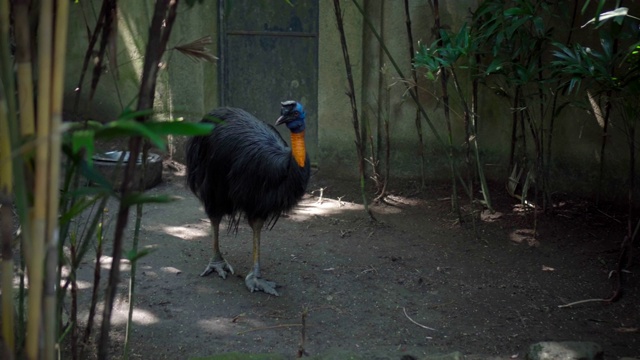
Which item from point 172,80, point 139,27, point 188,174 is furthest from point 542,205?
point 139,27

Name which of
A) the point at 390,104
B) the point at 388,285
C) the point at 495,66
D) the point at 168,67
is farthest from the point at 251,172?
the point at 168,67

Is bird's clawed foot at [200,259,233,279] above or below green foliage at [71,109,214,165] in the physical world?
below

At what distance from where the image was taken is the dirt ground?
3.69 metres

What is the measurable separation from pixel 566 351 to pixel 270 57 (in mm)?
4322

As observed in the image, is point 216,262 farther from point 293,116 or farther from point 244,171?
point 293,116

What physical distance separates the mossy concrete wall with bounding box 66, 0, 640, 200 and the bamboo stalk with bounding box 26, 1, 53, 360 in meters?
4.34

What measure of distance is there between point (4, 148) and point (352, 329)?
2605 mm

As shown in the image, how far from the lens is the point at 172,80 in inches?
267

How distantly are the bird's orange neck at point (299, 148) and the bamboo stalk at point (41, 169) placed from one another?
2877 millimetres

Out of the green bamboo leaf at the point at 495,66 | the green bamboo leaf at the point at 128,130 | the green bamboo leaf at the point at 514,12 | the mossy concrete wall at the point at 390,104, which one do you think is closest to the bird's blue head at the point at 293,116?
the green bamboo leaf at the point at 495,66

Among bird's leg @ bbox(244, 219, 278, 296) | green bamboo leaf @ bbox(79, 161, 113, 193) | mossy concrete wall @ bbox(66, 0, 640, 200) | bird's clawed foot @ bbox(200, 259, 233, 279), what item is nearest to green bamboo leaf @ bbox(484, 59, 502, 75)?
mossy concrete wall @ bbox(66, 0, 640, 200)

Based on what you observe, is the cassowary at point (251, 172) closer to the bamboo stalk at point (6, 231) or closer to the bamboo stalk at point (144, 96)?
the bamboo stalk at point (144, 96)

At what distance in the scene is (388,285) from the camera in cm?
443

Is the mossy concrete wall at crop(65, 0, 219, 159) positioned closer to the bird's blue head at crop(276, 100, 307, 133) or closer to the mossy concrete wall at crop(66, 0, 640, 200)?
the mossy concrete wall at crop(66, 0, 640, 200)
